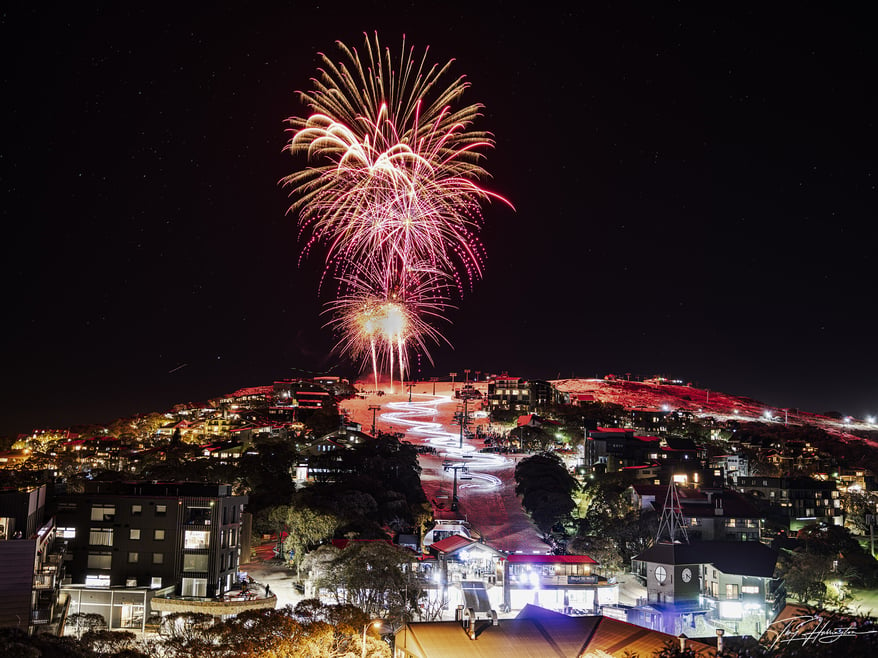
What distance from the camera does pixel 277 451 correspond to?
47.4 metres

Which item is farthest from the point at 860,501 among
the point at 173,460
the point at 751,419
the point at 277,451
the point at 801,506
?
the point at 751,419

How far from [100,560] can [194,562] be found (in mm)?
3434

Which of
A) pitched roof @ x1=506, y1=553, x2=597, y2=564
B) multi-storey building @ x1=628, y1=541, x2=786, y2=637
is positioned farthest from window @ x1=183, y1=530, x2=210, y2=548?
multi-storey building @ x1=628, y1=541, x2=786, y2=637

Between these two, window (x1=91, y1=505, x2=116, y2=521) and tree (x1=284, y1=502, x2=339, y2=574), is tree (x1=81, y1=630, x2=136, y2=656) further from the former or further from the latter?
tree (x1=284, y1=502, x2=339, y2=574)

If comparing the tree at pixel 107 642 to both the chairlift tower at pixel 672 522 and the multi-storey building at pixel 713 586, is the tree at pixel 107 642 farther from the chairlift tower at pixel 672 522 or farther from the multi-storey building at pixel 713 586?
the chairlift tower at pixel 672 522

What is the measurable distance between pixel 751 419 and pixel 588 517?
6459 centimetres

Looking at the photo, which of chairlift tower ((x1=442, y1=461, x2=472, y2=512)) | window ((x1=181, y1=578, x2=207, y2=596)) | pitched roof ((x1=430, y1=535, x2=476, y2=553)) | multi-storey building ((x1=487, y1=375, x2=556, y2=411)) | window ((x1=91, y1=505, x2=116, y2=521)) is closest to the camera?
window ((x1=181, y1=578, x2=207, y2=596))

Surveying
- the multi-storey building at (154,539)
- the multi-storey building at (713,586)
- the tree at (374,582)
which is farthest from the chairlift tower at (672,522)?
the multi-storey building at (154,539)

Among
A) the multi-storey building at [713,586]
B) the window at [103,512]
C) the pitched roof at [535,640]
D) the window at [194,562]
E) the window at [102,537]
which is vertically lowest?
the multi-storey building at [713,586]

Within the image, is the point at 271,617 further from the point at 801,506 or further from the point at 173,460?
the point at 801,506

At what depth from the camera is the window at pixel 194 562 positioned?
2642 cm

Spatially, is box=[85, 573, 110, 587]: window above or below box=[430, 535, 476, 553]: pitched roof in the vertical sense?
below

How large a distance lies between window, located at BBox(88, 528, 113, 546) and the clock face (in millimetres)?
19516

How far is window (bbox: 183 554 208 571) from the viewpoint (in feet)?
86.7
